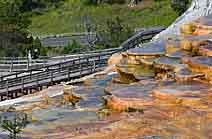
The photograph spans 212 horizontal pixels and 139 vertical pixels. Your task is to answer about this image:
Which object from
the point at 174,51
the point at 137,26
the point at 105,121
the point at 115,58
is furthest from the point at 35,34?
the point at 105,121

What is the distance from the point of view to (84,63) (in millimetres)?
25969

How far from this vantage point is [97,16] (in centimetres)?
5138

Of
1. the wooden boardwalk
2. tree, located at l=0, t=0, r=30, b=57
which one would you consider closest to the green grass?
tree, located at l=0, t=0, r=30, b=57

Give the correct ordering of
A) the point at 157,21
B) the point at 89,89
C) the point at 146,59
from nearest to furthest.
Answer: the point at 89,89
the point at 146,59
the point at 157,21

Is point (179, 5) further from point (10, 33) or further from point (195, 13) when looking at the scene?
point (195, 13)

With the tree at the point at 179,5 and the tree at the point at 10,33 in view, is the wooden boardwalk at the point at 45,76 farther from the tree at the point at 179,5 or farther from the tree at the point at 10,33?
the tree at the point at 179,5

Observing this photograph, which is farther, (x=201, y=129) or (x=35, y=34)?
(x=35, y=34)

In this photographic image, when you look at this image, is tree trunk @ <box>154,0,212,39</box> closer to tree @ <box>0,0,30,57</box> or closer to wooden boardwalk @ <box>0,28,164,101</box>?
Answer: wooden boardwalk @ <box>0,28,164,101</box>

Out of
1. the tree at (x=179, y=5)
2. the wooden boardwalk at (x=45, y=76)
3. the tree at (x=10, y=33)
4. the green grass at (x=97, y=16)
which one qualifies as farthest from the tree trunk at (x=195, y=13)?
the green grass at (x=97, y=16)

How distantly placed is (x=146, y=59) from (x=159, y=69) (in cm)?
116

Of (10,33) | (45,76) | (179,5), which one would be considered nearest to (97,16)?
(179,5)

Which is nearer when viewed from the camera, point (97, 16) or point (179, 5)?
point (179, 5)

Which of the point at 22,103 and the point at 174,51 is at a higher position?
the point at 174,51

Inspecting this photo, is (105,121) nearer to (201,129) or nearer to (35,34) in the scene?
(201,129)
